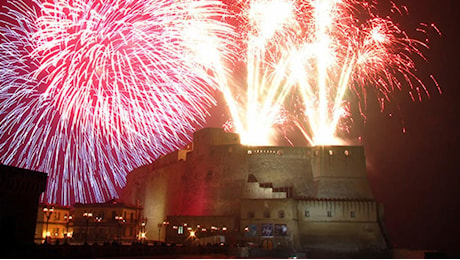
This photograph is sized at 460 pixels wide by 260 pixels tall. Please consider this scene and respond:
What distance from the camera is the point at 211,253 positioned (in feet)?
128

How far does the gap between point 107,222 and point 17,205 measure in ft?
100

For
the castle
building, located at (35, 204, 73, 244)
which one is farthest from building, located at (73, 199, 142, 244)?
the castle

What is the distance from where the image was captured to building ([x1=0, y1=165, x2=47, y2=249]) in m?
27.5

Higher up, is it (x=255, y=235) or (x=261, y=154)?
(x=261, y=154)

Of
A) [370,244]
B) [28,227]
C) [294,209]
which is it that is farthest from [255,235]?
[28,227]

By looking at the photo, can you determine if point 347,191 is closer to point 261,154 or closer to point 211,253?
point 261,154

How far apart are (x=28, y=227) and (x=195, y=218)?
66.3 ft

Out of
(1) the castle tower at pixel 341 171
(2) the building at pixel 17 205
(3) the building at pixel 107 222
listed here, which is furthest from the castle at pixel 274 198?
(2) the building at pixel 17 205

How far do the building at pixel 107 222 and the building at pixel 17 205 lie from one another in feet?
88.0

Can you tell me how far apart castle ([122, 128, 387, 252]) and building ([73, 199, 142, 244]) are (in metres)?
4.79

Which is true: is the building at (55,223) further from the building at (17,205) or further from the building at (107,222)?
the building at (17,205)

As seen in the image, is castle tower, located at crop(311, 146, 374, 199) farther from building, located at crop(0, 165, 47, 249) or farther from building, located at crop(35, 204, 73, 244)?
building, located at crop(35, 204, 73, 244)

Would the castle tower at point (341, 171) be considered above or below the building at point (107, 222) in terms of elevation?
above

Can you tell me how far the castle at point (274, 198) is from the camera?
44.9 metres
